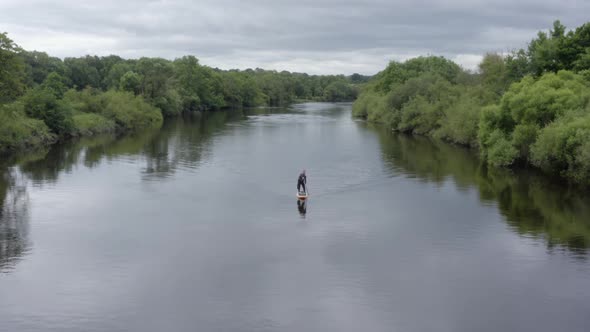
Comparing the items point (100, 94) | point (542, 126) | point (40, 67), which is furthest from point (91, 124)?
point (542, 126)

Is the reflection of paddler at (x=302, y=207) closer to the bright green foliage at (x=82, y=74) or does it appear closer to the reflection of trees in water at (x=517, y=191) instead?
the reflection of trees in water at (x=517, y=191)

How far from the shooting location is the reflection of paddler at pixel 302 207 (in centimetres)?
3233

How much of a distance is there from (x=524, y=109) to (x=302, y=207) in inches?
964

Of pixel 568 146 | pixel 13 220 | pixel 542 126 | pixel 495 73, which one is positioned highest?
pixel 495 73

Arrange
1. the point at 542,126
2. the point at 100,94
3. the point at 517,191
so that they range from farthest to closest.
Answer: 1. the point at 100,94
2. the point at 542,126
3. the point at 517,191

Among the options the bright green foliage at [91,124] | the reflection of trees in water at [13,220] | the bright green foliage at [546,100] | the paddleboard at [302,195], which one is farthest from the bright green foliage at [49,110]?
the bright green foliage at [546,100]

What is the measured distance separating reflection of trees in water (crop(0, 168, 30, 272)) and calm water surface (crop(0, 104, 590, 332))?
11cm

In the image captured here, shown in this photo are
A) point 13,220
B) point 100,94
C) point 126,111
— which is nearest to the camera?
point 13,220

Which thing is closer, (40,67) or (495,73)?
(495,73)

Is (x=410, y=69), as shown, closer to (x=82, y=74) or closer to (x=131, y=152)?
(x=82, y=74)

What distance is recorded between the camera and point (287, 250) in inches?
1005

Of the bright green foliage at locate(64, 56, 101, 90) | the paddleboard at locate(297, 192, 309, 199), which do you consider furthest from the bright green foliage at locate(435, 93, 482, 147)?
the bright green foliage at locate(64, 56, 101, 90)

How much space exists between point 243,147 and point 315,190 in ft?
83.7

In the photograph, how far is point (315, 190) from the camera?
38.7 meters
